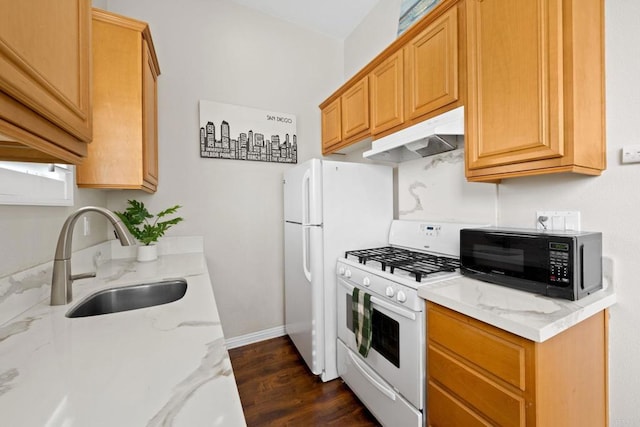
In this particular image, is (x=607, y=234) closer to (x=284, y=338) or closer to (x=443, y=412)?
(x=443, y=412)

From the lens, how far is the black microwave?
104 cm

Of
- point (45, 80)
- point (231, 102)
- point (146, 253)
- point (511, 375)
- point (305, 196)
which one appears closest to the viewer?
point (45, 80)

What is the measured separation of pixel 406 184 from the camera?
2.21 meters

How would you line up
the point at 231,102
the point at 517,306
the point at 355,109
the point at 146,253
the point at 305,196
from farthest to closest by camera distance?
1. the point at 231,102
2. the point at 355,109
3. the point at 305,196
4. the point at 146,253
5. the point at 517,306

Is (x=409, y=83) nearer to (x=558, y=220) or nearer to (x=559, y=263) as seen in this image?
(x=558, y=220)

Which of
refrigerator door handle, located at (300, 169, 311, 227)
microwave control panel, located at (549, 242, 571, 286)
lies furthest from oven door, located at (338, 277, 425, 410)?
refrigerator door handle, located at (300, 169, 311, 227)

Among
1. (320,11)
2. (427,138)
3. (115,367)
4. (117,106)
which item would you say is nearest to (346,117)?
(427,138)

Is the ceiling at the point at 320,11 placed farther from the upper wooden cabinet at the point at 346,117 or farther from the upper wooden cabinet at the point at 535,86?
the upper wooden cabinet at the point at 535,86

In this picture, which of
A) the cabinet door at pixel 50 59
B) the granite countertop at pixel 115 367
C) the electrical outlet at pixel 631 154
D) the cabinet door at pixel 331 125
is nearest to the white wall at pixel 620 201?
the electrical outlet at pixel 631 154

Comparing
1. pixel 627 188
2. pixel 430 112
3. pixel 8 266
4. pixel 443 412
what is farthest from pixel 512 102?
pixel 8 266

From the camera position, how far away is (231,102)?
253cm

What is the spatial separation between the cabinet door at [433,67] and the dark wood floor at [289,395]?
1959mm

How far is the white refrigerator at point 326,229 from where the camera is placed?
1984 millimetres

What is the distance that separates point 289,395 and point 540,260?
5.69 ft
